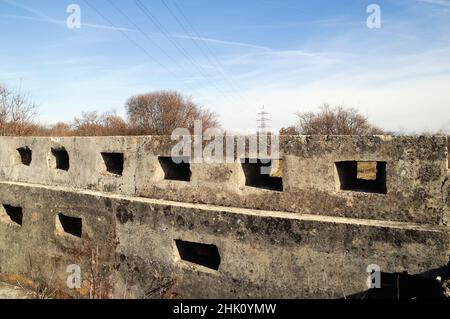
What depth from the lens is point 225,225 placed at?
4121 millimetres

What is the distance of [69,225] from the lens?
6.01 meters

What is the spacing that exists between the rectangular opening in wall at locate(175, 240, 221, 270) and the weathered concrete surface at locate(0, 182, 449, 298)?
0.44ft

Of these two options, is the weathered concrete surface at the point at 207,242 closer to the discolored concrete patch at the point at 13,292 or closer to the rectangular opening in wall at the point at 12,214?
the discolored concrete patch at the point at 13,292

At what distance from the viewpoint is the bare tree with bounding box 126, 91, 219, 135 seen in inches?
1045

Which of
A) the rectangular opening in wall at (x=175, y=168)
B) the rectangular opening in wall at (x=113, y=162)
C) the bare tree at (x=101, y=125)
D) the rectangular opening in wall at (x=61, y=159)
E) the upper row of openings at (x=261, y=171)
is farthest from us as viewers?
the bare tree at (x=101, y=125)

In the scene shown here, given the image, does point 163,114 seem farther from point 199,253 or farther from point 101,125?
point 199,253

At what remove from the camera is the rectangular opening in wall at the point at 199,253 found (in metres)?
4.58

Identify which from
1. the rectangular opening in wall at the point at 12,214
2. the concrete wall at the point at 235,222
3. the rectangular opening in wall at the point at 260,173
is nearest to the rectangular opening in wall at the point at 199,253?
the concrete wall at the point at 235,222

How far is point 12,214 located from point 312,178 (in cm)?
611

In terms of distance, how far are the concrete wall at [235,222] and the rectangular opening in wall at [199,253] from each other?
0.37ft

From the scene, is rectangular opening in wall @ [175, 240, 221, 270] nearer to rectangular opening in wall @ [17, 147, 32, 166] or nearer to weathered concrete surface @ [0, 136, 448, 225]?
weathered concrete surface @ [0, 136, 448, 225]

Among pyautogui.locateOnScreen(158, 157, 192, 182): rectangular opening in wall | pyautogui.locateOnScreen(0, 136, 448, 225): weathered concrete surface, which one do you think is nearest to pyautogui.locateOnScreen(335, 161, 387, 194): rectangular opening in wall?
pyautogui.locateOnScreen(0, 136, 448, 225): weathered concrete surface
